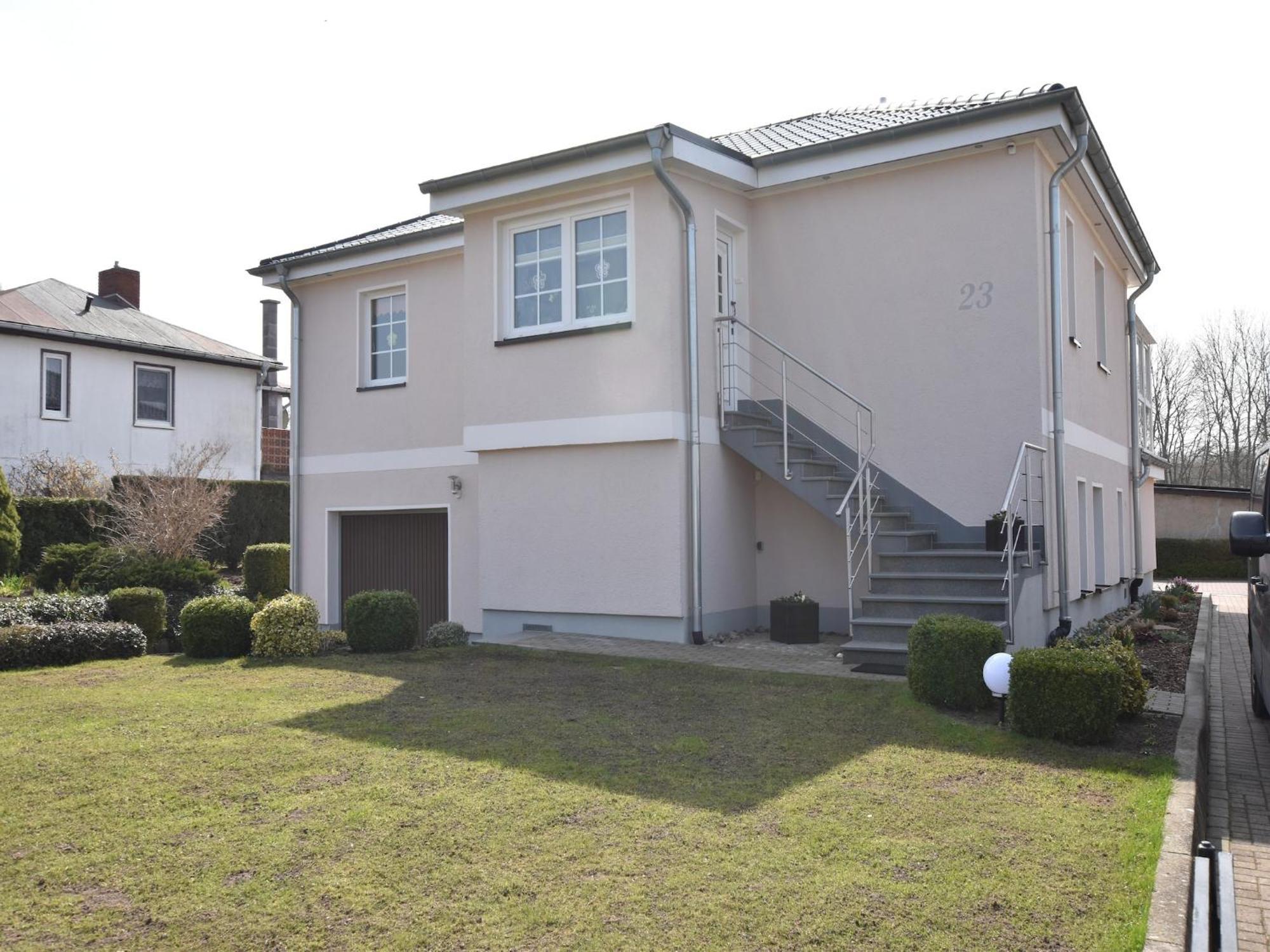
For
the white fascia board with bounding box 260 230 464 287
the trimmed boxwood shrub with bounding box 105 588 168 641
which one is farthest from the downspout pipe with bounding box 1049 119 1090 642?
the trimmed boxwood shrub with bounding box 105 588 168 641

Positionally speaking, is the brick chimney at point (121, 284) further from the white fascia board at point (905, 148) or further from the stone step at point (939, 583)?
Result: the stone step at point (939, 583)

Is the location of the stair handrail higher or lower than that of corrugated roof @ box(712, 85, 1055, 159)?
lower

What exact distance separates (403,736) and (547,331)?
20.7 ft

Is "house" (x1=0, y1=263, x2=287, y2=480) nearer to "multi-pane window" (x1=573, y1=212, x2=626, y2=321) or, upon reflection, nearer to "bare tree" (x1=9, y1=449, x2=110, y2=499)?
"bare tree" (x1=9, y1=449, x2=110, y2=499)

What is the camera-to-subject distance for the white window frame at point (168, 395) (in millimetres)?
25234

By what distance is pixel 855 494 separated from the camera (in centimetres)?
1094

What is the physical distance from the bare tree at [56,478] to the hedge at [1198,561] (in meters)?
28.4

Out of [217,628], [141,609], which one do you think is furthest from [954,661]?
[141,609]

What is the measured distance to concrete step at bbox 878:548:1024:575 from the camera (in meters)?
9.62

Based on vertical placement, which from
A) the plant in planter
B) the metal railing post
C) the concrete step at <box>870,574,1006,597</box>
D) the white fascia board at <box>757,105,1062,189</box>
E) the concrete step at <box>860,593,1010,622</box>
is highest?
the white fascia board at <box>757,105,1062,189</box>

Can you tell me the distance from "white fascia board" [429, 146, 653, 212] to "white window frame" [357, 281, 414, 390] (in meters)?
2.79

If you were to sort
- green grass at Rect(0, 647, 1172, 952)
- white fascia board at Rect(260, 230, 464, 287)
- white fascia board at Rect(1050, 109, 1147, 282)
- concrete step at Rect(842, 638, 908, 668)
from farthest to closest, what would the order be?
1. white fascia board at Rect(260, 230, 464, 287)
2. white fascia board at Rect(1050, 109, 1147, 282)
3. concrete step at Rect(842, 638, 908, 668)
4. green grass at Rect(0, 647, 1172, 952)

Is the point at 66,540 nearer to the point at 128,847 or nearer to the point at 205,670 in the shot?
the point at 205,670

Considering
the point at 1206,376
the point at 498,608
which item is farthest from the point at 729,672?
the point at 1206,376
